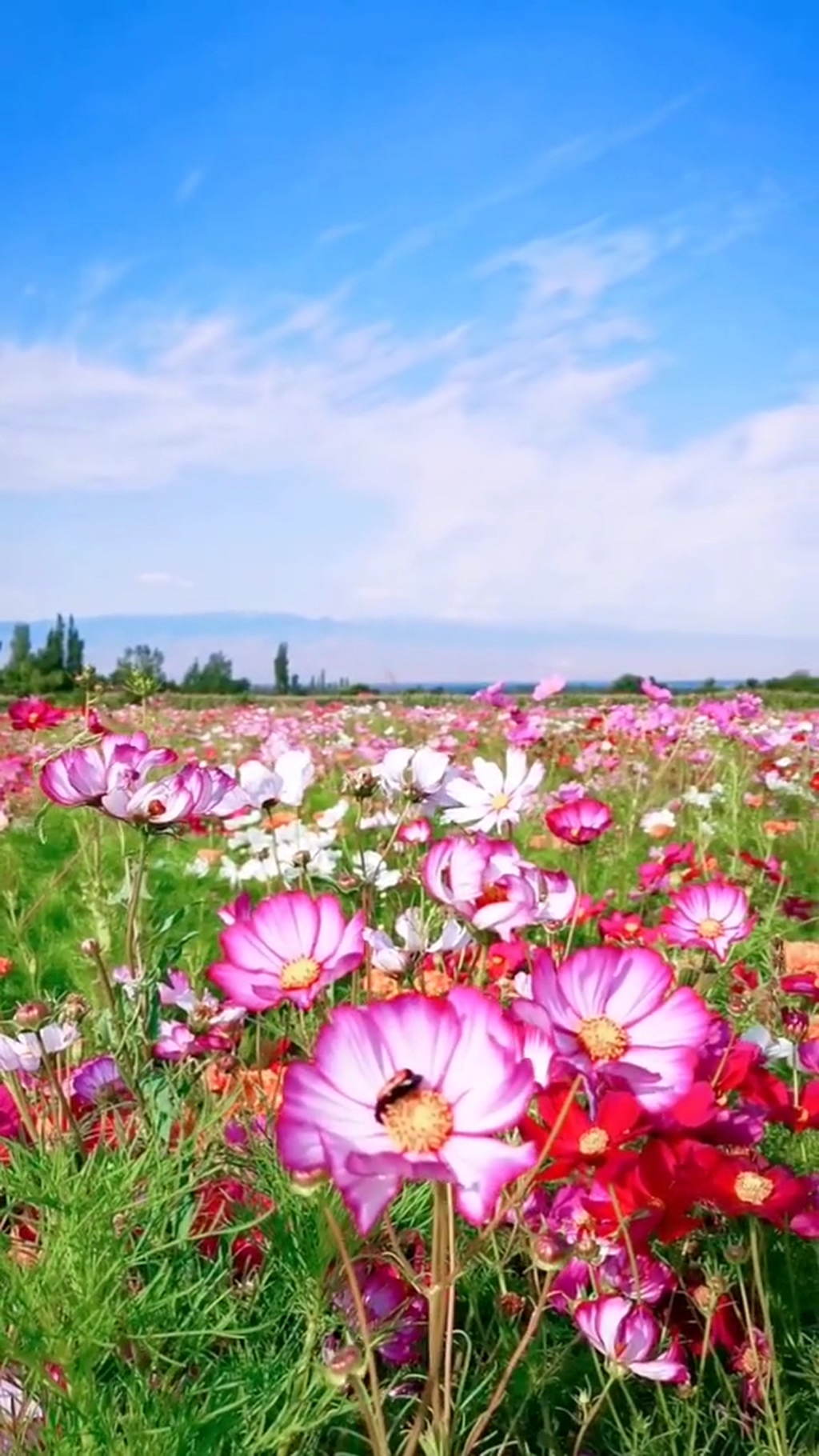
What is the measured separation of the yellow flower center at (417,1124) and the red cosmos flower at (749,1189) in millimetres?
503

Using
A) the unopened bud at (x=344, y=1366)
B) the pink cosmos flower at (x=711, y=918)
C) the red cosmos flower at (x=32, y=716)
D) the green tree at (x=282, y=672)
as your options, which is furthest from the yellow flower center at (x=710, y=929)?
the green tree at (x=282, y=672)

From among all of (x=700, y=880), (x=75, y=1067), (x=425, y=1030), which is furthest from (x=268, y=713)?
(x=425, y=1030)

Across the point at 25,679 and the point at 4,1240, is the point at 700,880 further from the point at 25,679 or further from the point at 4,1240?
the point at 4,1240

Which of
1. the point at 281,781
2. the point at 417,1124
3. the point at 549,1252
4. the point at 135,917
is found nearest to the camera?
the point at 417,1124

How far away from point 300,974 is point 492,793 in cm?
74

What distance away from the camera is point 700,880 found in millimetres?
3553

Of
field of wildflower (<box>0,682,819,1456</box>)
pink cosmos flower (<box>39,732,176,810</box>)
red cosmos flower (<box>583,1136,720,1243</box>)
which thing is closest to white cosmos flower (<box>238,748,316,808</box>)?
field of wildflower (<box>0,682,819,1456</box>)

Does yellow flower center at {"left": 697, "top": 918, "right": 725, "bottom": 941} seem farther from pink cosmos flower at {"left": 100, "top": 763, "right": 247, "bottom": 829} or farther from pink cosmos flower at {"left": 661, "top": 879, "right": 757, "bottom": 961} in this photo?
pink cosmos flower at {"left": 100, "top": 763, "right": 247, "bottom": 829}

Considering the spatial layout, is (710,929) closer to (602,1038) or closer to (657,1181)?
(657,1181)

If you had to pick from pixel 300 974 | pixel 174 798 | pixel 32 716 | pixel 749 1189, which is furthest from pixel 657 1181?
pixel 32 716

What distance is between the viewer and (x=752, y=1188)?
3.78 feet

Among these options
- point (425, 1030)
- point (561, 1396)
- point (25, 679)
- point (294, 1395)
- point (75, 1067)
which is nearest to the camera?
point (425, 1030)

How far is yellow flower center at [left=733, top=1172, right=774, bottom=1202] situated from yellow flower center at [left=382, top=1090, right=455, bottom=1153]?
1.74 ft

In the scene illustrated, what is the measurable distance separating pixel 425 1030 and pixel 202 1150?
55 cm
